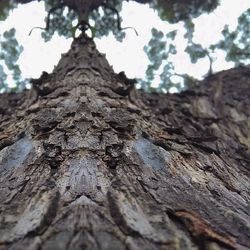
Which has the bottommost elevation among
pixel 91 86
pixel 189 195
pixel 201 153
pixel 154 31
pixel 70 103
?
pixel 189 195

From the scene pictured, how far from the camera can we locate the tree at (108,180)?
2.15m

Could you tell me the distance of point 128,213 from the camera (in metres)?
2.34

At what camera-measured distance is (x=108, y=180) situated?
285 centimetres

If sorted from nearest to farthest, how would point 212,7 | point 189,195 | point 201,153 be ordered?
point 189,195 → point 201,153 → point 212,7

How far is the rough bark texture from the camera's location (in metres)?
2.15

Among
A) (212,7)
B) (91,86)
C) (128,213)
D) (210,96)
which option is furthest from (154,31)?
(128,213)

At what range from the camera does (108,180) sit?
2.85 m

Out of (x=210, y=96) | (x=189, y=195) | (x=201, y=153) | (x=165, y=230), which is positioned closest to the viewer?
(x=165, y=230)

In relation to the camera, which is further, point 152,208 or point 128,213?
point 152,208

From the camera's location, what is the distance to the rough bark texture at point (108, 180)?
2150 mm

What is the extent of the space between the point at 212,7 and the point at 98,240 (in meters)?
10.5

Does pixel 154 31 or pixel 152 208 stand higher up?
pixel 154 31

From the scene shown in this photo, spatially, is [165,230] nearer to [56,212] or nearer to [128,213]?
[128,213]

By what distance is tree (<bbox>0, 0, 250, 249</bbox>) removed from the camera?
2150 mm
